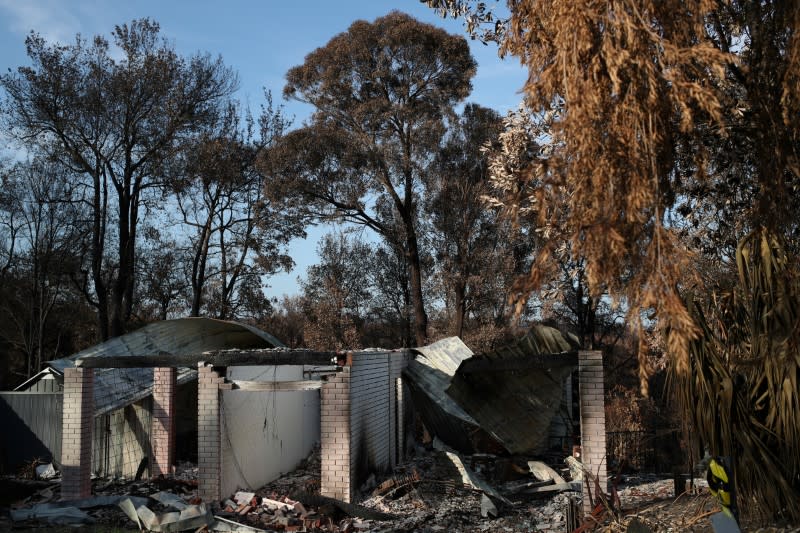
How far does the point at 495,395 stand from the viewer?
14328 mm

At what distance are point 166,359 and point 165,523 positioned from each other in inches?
116

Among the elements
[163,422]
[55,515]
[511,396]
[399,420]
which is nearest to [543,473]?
[511,396]

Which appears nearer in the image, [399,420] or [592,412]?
[592,412]

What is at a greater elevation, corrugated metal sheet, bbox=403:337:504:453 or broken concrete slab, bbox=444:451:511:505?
corrugated metal sheet, bbox=403:337:504:453

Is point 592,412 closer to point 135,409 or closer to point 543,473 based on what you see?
point 543,473

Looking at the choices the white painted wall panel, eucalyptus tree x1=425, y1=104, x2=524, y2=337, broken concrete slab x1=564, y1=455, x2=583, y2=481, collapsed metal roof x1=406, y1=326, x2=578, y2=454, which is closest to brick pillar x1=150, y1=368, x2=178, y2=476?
the white painted wall panel

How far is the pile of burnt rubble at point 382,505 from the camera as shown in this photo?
31.9ft

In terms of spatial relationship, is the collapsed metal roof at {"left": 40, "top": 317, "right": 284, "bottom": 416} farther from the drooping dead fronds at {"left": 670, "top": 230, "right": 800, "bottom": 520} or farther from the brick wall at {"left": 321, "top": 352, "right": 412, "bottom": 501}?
the drooping dead fronds at {"left": 670, "top": 230, "right": 800, "bottom": 520}

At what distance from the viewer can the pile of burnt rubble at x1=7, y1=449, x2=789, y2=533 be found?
9719 mm

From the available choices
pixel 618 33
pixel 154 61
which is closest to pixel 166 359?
pixel 618 33

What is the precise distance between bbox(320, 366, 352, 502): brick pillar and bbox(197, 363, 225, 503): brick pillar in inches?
66.2

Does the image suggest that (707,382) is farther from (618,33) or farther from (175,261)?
(175,261)

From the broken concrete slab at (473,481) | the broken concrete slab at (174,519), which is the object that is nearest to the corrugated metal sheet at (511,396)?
the broken concrete slab at (473,481)

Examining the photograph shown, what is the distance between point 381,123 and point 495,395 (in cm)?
1441
